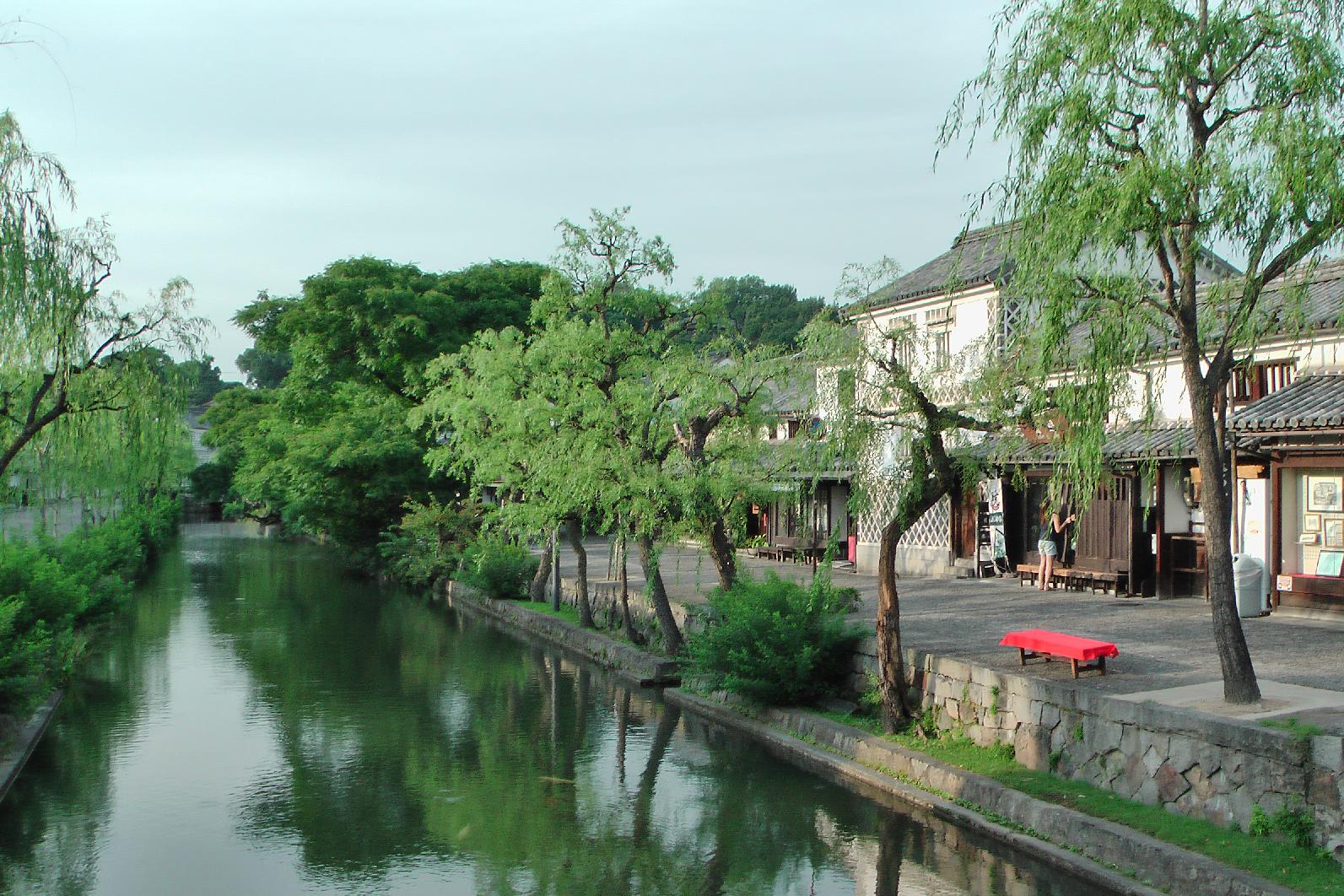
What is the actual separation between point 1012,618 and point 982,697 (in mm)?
5479

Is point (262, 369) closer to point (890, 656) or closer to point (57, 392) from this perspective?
point (57, 392)

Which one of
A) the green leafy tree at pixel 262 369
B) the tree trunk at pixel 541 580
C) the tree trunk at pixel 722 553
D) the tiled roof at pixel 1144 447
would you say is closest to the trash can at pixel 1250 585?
the tiled roof at pixel 1144 447

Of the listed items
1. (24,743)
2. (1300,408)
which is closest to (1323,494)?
(1300,408)

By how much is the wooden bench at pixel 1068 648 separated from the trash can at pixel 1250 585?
5.32 metres

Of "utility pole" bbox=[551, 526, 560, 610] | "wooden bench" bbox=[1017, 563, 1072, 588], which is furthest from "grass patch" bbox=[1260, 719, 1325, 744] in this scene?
"utility pole" bbox=[551, 526, 560, 610]

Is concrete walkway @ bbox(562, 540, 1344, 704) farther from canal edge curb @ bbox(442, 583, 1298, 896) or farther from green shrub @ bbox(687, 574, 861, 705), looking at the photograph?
canal edge curb @ bbox(442, 583, 1298, 896)

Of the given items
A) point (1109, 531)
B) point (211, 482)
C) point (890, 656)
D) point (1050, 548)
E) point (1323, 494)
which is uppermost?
point (211, 482)

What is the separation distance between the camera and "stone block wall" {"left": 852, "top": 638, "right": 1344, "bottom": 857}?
750 centimetres

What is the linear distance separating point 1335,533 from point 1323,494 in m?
0.58

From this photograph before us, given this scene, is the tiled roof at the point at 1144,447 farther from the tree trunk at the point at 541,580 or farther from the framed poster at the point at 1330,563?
the tree trunk at the point at 541,580

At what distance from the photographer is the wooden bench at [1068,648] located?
10707 millimetres

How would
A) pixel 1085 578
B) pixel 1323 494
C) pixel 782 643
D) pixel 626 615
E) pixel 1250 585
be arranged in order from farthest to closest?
pixel 1085 578 → pixel 626 615 → pixel 1250 585 → pixel 1323 494 → pixel 782 643

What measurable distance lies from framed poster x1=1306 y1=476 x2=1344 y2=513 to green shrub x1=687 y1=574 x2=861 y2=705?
23.9 ft

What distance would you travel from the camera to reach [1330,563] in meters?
15.1
